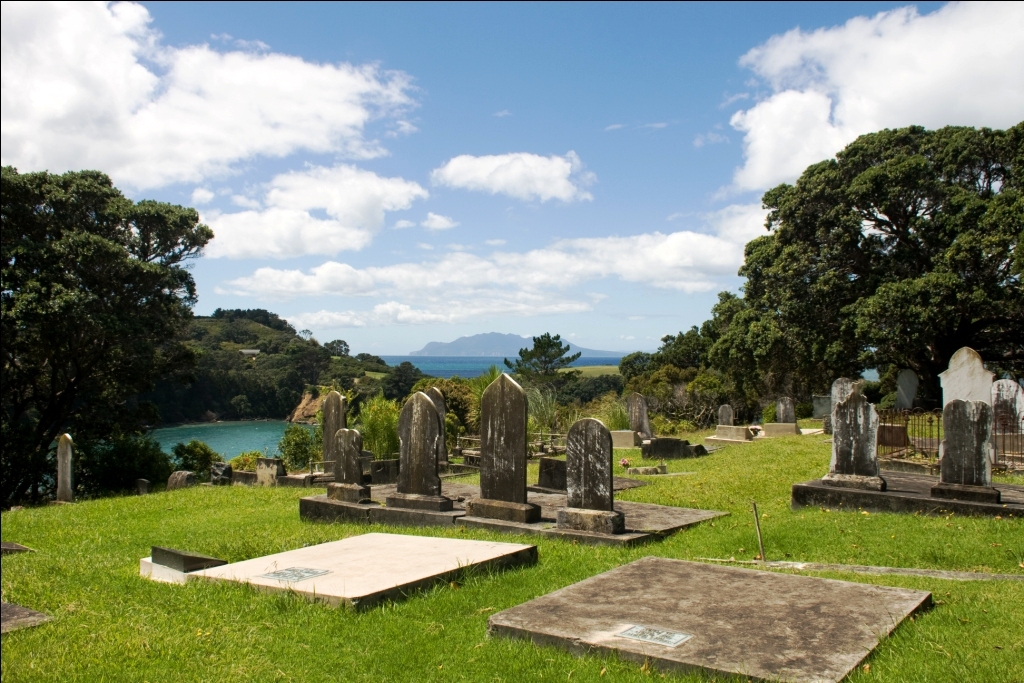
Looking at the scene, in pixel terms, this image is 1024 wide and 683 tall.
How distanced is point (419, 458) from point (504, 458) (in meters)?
1.37

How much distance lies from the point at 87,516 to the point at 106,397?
1427 centimetres

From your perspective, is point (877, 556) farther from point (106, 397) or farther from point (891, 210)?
point (106, 397)

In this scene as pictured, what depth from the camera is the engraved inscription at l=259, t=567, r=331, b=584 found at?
20.4 ft

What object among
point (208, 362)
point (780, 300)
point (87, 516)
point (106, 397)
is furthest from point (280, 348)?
point (87, 516)

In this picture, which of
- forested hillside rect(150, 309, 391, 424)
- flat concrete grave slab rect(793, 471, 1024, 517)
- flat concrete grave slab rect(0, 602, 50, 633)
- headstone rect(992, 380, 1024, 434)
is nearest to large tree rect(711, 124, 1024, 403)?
headstone rect(992, 380, 1024, 434)

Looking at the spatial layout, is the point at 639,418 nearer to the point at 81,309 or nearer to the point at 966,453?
the point at 966,453

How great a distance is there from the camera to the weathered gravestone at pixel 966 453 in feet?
31.9

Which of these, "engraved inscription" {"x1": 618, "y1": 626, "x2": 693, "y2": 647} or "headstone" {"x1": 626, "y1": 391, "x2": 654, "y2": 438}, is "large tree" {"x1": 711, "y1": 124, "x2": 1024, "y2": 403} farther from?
"engraved inscription" {"x1": 618, "y1": 626, "x2": 693, "y2": 647}

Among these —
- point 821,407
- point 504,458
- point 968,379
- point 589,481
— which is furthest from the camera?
point 821,407

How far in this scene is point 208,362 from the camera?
2279 inches

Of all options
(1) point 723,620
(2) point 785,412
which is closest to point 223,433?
(2) point 785,412

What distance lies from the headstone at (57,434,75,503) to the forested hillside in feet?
88.2

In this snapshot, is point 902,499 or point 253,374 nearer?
point 902,499

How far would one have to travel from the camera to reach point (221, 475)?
19.1 m
